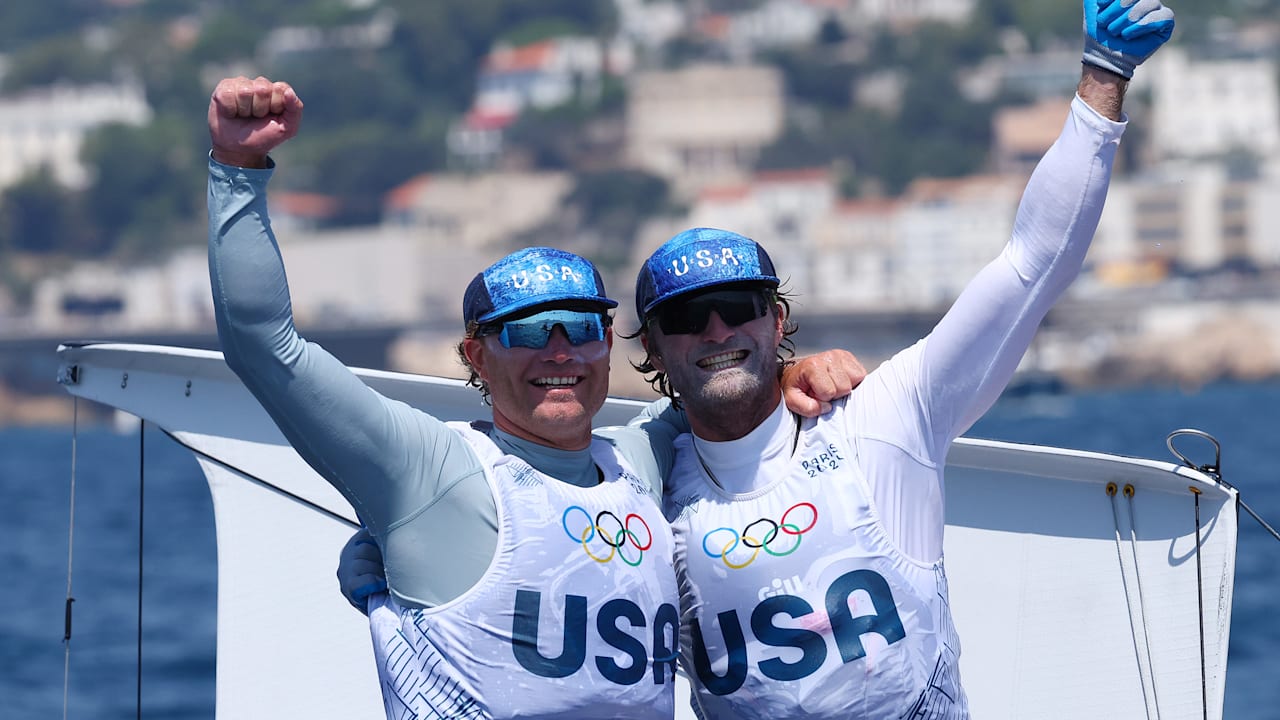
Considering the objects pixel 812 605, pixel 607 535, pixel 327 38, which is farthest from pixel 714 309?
pixel 327 38

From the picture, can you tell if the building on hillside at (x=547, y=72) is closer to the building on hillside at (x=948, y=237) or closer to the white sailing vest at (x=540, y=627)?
the building on hillside at (x=948, y=237)

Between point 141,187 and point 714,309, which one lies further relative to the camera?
point 141,187

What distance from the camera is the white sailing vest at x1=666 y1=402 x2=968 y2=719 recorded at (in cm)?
496

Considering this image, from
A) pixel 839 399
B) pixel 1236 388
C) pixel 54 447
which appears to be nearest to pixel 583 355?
pixel 839 399

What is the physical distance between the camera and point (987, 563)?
6.87 m

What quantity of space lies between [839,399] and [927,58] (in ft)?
464

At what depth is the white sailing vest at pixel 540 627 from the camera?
467 centimetres

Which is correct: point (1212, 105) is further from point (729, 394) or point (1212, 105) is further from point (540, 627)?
point (540, 627)

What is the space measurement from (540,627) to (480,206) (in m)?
118

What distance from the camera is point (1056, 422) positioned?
82250 millimetres

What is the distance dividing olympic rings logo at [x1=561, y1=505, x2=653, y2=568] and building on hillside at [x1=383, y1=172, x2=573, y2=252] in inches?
4447

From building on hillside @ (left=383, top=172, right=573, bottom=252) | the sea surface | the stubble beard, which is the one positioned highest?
building on hillside @ (left=383, top=172, right=573, bottom=252)

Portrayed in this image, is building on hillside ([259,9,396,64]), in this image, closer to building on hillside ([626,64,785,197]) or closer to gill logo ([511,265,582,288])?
building on hillside ([626,64,785,197])

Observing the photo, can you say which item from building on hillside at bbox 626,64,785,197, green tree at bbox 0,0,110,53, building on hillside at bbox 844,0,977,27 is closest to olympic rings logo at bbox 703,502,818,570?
building on hillside at bbox 626,64,785,197
